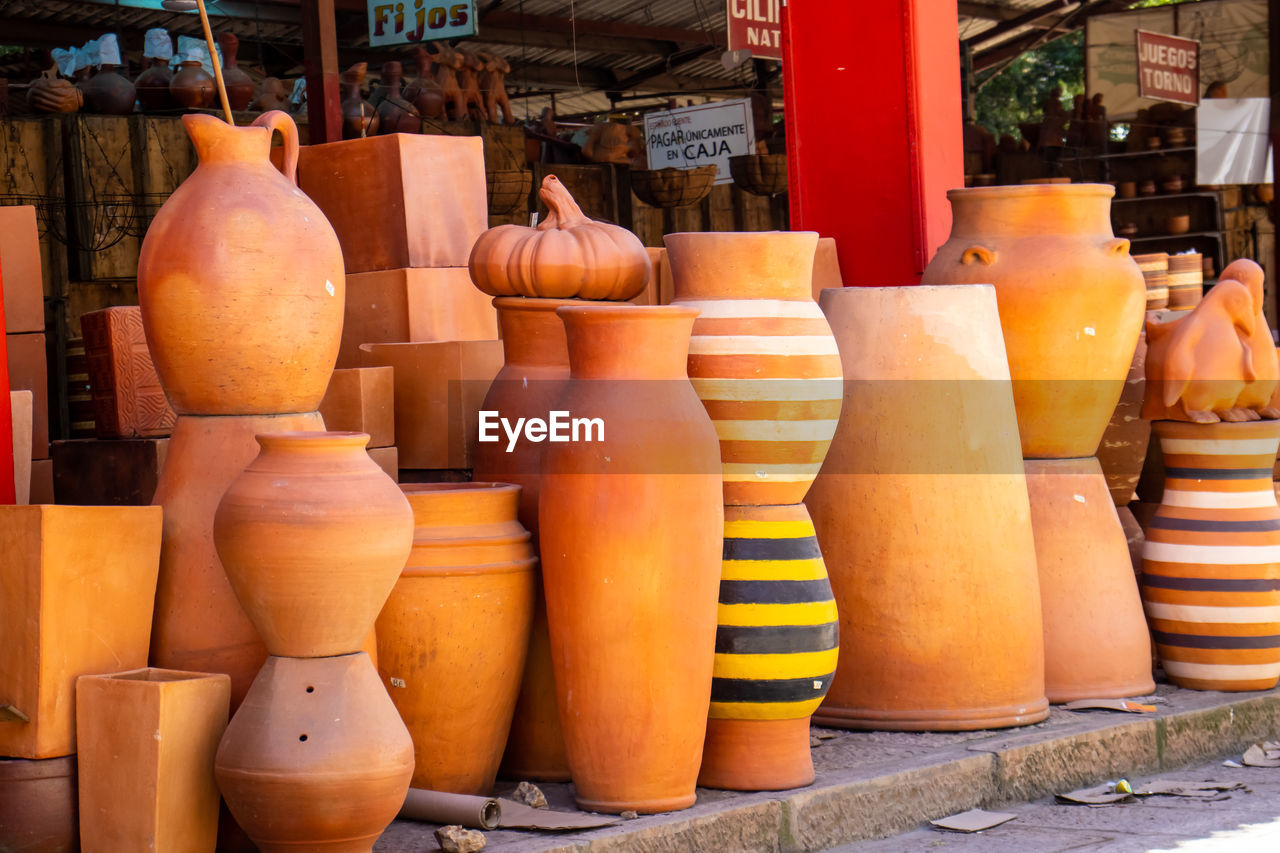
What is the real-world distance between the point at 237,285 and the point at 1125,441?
8.71 feet

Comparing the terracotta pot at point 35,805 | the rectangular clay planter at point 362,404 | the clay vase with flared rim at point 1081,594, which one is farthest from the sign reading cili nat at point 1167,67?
the terracotta pot at point 35,805

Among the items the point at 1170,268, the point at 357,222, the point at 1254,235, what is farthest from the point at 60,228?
the point at 1254,235

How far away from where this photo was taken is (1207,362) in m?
4.06

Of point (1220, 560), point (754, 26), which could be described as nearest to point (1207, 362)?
point (1220, 560)

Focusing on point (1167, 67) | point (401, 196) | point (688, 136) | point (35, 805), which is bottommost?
point (35, 805)

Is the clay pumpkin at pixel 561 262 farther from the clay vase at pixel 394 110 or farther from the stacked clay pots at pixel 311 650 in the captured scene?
the clay vase at pixel 394 110

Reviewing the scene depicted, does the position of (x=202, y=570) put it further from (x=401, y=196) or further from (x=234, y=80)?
(x=234, y=80)

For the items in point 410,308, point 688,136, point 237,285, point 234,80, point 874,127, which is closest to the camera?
point 237,285

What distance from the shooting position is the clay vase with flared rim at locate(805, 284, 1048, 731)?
11.6 feet

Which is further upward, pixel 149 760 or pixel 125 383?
pixel 125 383

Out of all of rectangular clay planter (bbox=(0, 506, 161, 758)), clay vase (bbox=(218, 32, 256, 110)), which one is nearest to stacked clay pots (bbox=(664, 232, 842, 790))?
rectangular clay planter (bbox=(0, 506, 161, 758))

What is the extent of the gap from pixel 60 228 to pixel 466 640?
6.02m

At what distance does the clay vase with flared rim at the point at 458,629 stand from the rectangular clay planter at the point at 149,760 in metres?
0.41

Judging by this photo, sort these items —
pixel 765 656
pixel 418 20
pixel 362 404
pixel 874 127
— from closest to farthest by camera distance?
pixel 765 656 → pixel 362 404 → pixel 874 127 → pixel 418 20
